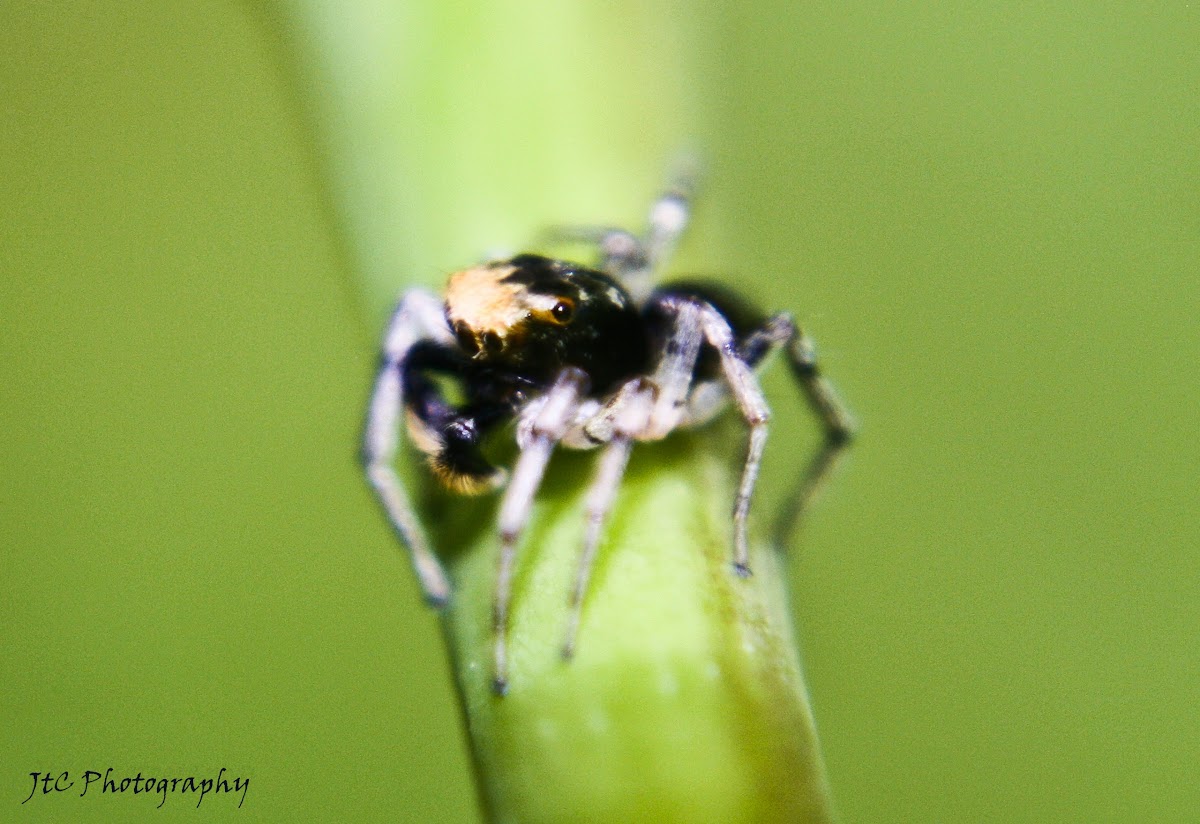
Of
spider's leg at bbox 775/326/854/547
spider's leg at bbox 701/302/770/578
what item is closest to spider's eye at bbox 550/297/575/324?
spider's leg at bbox 701/302/770/578

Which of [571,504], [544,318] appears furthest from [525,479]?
[544,318]

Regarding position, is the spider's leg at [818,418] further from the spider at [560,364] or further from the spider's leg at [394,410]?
the spider's leg at [394,410]

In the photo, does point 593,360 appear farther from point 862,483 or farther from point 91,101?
point 91,101

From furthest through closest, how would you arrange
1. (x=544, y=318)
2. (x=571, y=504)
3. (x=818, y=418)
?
(x=818, y=418)
(x=544, y=318)
(x=571, y=504)

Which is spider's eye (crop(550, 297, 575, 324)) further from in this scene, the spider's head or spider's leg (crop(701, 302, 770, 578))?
spider's leg (crop(701, 302, 770, 578))

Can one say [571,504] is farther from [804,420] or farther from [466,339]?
[804,420]

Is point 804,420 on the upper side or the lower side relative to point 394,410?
lower
